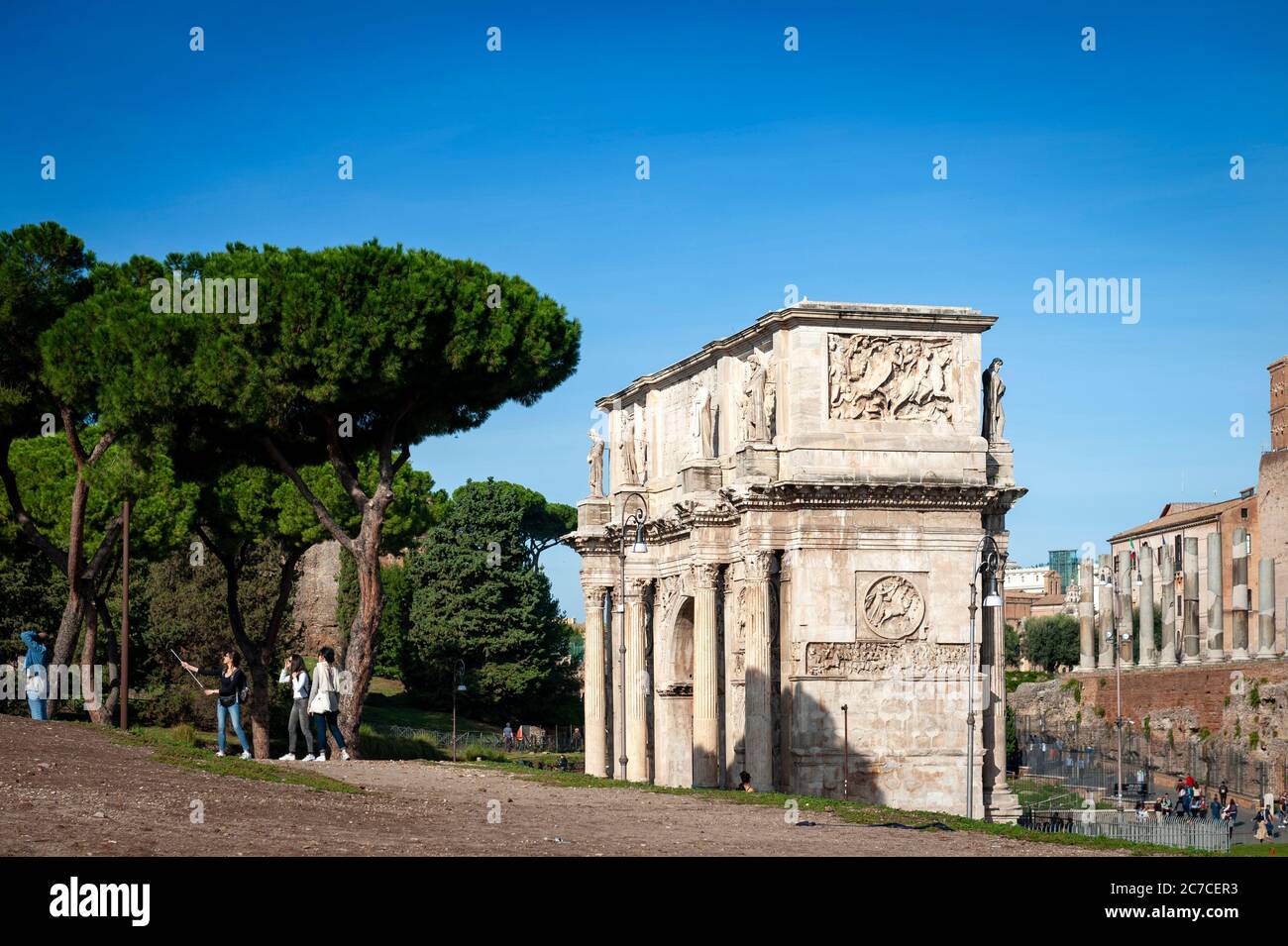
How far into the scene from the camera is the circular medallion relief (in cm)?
3600

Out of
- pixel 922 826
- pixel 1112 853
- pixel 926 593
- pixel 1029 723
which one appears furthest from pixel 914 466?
pixel 1029 723

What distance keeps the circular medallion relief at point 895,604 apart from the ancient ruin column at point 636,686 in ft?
31.6

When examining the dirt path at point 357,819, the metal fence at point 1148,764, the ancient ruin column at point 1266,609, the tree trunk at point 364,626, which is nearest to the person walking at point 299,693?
the dirt path at point 357,819

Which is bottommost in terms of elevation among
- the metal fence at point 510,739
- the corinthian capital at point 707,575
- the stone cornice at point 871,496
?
the metal fence at point 510,739

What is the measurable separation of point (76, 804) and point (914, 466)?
22.1 meters

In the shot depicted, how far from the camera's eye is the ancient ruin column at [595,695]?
155 ft

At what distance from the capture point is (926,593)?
3616cm

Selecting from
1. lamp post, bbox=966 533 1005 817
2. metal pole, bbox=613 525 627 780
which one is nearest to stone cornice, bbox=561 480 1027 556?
lamp post, bbox=966 533 1005 817

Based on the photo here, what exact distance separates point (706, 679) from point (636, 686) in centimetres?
637

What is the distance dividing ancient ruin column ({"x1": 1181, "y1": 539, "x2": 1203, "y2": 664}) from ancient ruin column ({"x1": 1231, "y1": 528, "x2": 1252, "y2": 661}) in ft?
7.07

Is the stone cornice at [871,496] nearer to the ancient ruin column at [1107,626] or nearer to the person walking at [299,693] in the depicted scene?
the person walking at [299,693]

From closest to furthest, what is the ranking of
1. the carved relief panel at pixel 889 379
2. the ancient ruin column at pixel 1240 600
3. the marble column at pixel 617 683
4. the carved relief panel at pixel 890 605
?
the carved relief panel at pixel 890 605 → the carved relief panel at pixel 889 379 → the marble column at pixel 617 683 → the ancient ruin column at pixel 1240 600

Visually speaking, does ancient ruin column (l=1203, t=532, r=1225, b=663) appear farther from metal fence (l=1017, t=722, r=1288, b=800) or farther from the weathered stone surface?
the weathered stone surface
